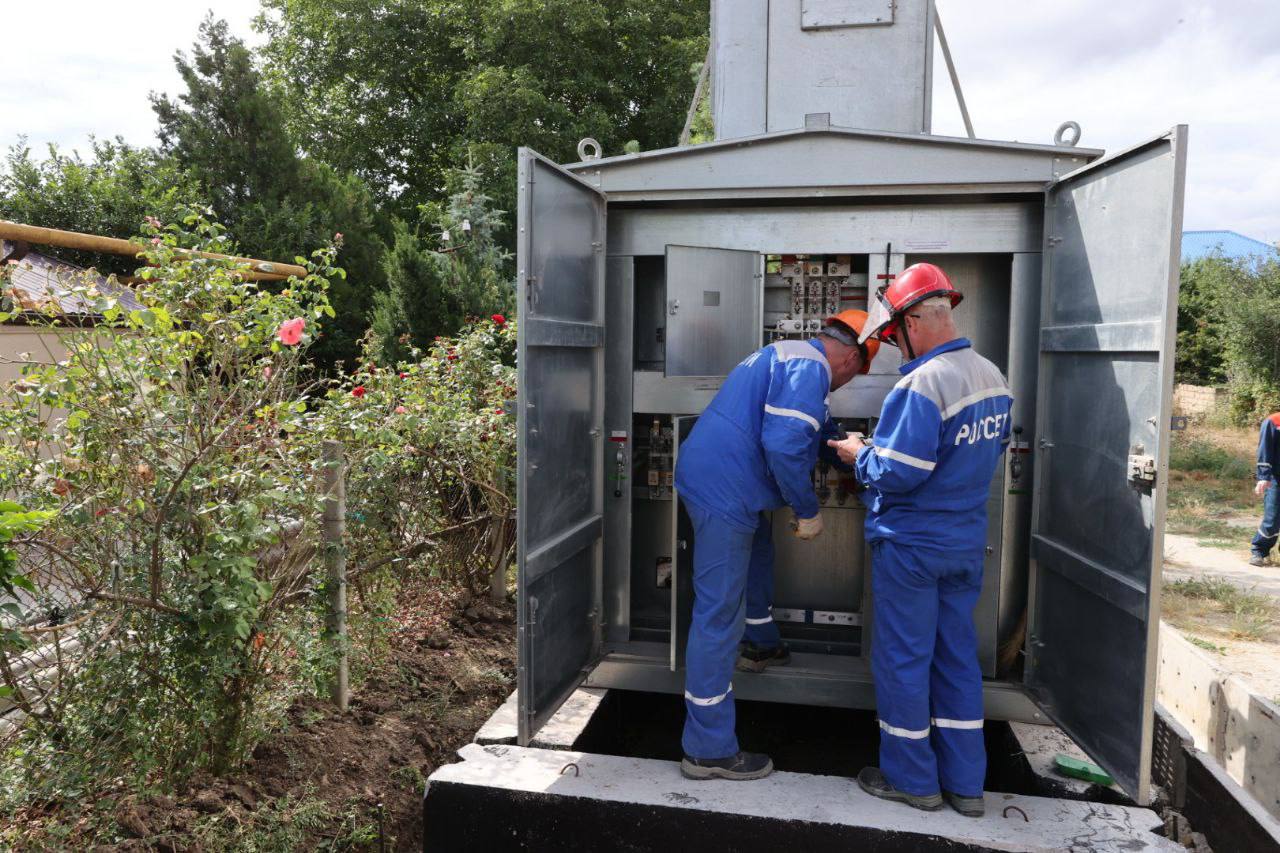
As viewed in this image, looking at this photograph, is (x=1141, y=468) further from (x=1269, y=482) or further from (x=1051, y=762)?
(x=1269, y=482)

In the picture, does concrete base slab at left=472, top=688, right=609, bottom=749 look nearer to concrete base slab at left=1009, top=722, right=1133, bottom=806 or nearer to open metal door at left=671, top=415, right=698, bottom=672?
open metal door at left=671, top=415, right=698, bottom=672

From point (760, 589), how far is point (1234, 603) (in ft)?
18.2

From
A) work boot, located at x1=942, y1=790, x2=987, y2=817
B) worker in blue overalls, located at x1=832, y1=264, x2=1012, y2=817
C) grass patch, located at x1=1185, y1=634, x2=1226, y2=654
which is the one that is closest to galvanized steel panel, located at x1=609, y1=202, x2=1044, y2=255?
worker in blue overalls, located at x1=832, y1=264, x2=1012, y2=817

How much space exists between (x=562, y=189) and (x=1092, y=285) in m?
2.24

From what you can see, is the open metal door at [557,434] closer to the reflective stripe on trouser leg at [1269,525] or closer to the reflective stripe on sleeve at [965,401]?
the reflective stripe on sleeve at [965,401]

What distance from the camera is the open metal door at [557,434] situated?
3.62m

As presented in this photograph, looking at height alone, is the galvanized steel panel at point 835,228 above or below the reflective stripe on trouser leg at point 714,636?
above

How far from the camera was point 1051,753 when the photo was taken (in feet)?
13.3

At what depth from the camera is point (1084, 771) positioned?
3.86 meters

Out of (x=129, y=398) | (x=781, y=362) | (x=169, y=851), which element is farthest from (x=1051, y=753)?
(x=129, y=398)

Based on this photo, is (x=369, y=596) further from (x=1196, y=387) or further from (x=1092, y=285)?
(x=1196, y=387)

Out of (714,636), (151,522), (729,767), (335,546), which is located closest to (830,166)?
(714,636)

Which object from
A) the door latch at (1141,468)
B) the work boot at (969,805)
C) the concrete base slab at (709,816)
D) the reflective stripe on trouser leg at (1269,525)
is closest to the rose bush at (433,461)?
the concrete base slab at (709,816)

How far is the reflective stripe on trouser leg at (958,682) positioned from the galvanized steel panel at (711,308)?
5.27 feet
